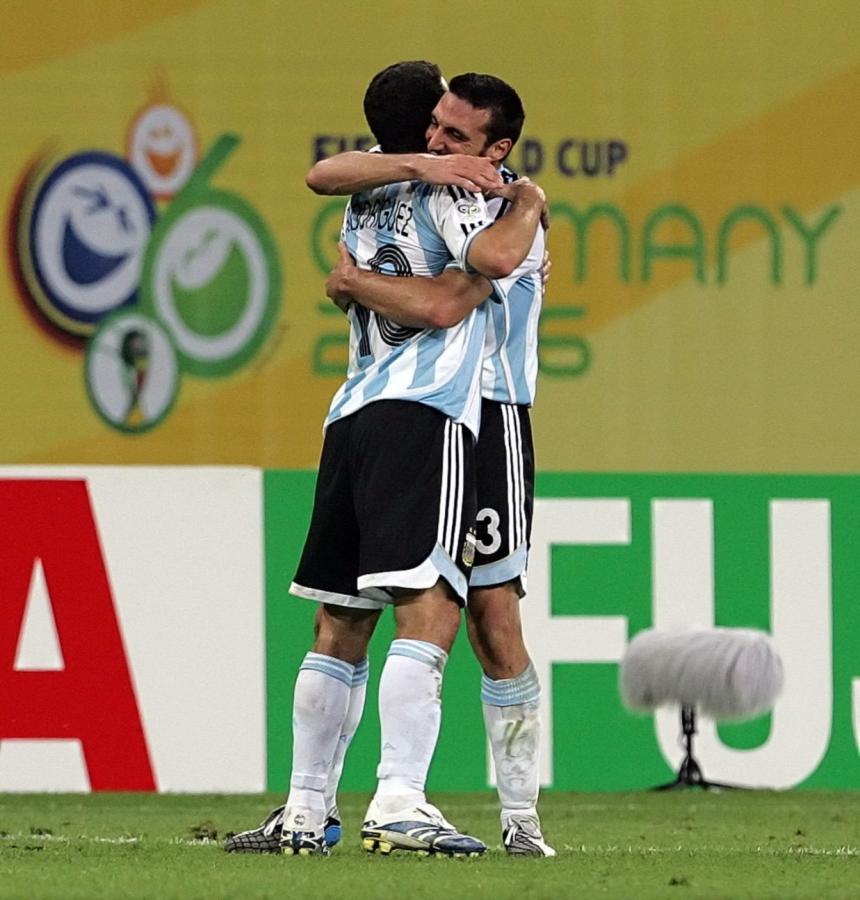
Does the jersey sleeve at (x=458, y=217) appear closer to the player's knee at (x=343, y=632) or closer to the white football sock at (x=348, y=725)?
the player's knee at (x=343, y=632)

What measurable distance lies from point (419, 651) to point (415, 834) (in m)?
0.35

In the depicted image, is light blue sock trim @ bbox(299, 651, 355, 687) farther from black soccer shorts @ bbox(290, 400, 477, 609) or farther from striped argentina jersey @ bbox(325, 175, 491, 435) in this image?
striped argentina jersey @ bbox(325, 175, 491, 435)

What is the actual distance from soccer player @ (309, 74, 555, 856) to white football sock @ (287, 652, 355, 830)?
32cm

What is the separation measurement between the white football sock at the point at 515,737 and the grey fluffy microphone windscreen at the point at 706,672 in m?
3.02

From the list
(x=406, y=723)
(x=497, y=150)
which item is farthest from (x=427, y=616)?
(x=497, y=150)

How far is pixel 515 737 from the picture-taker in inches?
165

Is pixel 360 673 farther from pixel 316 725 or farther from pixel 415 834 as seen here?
pixel 415 834

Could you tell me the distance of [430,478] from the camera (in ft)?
13.0

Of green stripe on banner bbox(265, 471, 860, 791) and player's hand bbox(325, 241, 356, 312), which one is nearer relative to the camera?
player's hand bbox(325, 241, 356, 312)

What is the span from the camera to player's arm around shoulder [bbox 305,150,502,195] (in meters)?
4.01

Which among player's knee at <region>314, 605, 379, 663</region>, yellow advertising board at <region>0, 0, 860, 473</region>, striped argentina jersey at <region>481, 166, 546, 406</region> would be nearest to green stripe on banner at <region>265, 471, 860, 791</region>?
yellow advertising board at <region>0, 0, 860, 473</region>

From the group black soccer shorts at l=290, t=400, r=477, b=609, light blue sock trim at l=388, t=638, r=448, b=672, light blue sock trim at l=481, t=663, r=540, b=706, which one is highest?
black soccer shorts at l=290, t=400, r=477, b=609

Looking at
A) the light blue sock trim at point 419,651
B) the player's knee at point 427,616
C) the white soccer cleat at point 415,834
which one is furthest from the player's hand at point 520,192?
the white soccer cleat at point 415,834

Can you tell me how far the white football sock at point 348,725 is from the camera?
414cm
